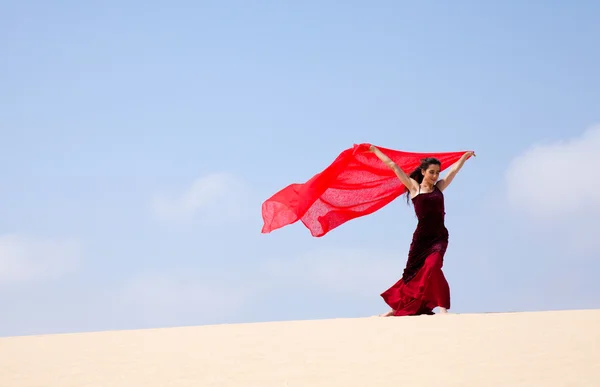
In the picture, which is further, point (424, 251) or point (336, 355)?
point (424, 251)

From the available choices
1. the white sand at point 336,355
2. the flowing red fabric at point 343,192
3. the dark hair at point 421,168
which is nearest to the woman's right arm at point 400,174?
the dark hair at point 421,168

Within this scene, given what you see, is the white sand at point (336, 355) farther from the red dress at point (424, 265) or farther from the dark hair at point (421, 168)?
the dark hair at point (421, 168)

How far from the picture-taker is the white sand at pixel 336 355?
705cm

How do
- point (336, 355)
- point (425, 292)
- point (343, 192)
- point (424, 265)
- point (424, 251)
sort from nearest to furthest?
point (336, 355) < point (425, 292) < point (424, 265) < point (424, 251) < point (343, 192)

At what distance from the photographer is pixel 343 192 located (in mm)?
12828

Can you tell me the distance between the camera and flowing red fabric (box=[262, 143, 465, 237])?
12453mm

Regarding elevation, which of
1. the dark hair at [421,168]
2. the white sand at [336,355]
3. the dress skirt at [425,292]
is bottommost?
the white sand at [336,355]

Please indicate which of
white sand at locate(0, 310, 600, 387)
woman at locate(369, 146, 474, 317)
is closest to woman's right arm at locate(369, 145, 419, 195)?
woman at locate(369, 146, 474, 317)

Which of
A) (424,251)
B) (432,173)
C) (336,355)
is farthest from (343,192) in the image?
(336,355)

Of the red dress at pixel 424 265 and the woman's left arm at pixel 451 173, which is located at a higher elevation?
the woman's left arm at pixel 451 173

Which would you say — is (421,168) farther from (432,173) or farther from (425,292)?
(425,292)

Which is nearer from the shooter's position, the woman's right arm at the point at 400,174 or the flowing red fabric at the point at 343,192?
the woman's right arm at the point at 400,174

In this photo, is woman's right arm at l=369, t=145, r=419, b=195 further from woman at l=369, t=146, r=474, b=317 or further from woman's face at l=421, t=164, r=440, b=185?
woman's face at l=421, t=164, r=440, b=185

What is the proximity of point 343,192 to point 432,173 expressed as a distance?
1.57 m
